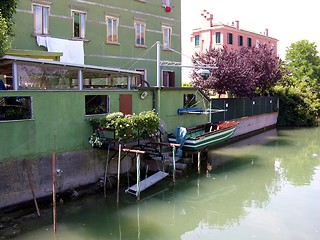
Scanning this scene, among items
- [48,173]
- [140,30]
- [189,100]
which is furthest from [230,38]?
[48,173]

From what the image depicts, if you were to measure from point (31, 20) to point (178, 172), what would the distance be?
9.11 metres

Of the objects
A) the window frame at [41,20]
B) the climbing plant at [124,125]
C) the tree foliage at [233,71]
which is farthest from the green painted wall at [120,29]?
the climbing plant at [124,125]

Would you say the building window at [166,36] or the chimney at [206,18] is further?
the chimney at [206,18]

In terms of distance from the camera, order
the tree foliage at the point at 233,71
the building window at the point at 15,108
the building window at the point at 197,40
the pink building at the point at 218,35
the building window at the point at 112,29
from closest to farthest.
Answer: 1. the building window at the point at 15,108
2. the building window at the point at 112,29
3. the tree foliage at the point at 233,71
4. the pink building at the point at 218,35
5. the building window at the point at 197,40

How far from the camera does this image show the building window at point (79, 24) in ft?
56.3

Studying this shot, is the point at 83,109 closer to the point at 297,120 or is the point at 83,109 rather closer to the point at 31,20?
the point at 31,20

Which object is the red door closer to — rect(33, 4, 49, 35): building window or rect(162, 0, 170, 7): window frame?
rect(33, 4, 49, 35): building window

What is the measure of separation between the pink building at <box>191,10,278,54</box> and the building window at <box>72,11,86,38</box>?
21853 millimetres

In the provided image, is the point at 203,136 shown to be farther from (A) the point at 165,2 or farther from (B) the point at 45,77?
(A) the point at 165,2

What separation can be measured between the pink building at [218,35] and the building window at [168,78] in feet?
53.3

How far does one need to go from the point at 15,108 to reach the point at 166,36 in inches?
533

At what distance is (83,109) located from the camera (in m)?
12.0

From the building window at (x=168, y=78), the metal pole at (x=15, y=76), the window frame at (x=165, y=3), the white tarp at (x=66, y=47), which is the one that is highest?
the window frame at (x=165, y=3)

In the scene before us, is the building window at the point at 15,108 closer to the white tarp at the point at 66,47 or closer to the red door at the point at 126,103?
the red door at the point at 126,103
